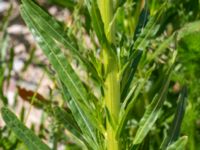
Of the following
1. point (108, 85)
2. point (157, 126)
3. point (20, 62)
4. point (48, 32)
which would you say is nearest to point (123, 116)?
point (108, 85)

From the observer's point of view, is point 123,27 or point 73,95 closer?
Answer: point 73,95

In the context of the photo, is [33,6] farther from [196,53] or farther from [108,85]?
[196,53]

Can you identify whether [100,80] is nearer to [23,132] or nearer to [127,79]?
[127,79]

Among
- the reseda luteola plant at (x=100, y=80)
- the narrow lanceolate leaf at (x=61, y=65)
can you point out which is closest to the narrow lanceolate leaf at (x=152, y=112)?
the reseda luteola plant at (x=100, y=80)

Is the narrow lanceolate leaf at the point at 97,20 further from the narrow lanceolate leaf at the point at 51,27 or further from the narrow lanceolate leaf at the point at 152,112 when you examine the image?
the narrow lanceolate leaf at the point at 152,112

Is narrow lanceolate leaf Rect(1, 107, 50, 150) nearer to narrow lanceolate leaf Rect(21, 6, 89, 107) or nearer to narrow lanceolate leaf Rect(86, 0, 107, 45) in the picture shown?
narrow lanceolate leaf Rect(21, 6, 89, 107)

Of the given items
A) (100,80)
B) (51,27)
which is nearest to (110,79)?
(100,80)
